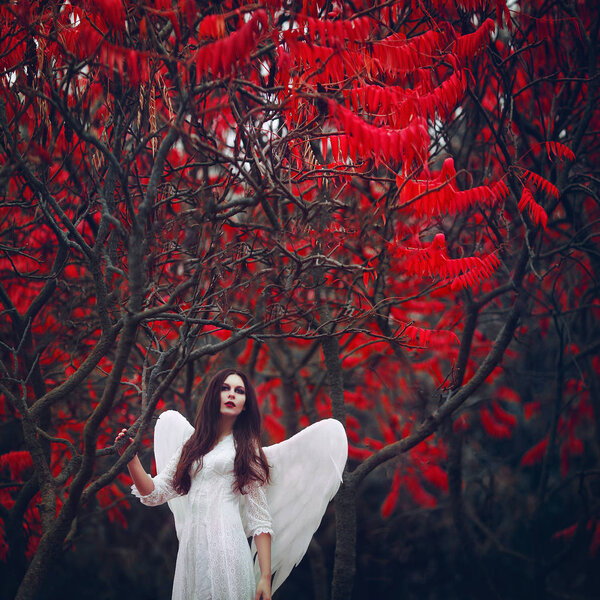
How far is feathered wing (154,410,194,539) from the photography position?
4.72 meters

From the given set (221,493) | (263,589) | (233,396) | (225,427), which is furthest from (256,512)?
(233,396)

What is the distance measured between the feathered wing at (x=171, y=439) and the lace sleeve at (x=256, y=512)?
0.54 meters

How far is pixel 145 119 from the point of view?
163 inches

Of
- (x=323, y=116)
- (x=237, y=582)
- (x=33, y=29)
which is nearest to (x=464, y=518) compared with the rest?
(x=237, y=582)

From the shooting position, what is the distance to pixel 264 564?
14.0ft

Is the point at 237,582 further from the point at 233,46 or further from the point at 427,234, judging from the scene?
the point at 427,234

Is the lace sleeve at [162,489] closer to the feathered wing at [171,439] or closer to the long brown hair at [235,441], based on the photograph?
the long brown hair at [235,441]

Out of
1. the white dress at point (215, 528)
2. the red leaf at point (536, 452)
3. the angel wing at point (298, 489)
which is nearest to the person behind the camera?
the white dress at point (215, 528)

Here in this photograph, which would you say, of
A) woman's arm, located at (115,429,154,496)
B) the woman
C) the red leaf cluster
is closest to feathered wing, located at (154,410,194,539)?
the woman

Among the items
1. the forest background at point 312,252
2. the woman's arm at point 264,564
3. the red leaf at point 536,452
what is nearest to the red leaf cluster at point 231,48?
the forest background at point 312,252

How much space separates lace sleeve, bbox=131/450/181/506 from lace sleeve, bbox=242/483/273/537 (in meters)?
0.49

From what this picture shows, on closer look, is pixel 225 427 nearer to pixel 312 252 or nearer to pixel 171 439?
pixel 171 439

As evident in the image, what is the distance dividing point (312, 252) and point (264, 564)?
215 centimetres

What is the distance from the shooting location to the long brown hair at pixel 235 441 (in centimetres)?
439
